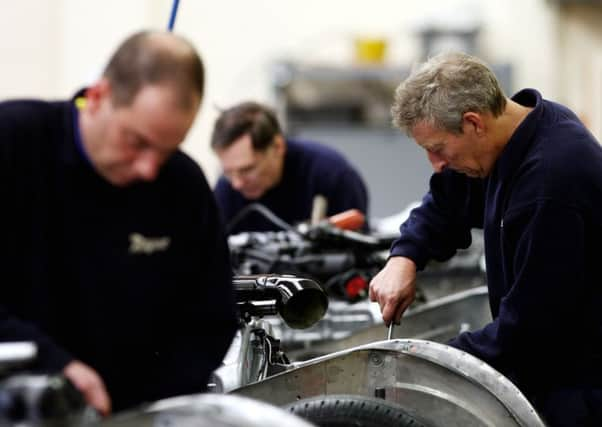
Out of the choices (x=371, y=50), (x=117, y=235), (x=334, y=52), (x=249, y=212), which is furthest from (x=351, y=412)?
(x=334, y=52)

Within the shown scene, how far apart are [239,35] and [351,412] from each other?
576cm

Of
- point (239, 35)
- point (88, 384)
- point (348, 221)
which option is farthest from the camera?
point (239, 35)

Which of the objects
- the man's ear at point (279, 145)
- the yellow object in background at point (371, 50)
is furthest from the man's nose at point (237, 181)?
the yellow object in background at point (371, 50)

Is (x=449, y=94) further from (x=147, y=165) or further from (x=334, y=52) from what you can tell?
(x=334, y=52)

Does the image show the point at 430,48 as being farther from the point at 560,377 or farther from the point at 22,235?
the point at 22,235

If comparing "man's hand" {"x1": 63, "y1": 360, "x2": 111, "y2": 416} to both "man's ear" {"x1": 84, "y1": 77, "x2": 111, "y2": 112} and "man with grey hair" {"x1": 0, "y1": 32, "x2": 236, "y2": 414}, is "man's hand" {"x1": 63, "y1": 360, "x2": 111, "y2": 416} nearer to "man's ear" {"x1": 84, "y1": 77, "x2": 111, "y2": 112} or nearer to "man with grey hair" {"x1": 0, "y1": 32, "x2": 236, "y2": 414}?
"man with grey hair" {"x1": 0, "y1": 32, "x2": 236, "y2": 414}

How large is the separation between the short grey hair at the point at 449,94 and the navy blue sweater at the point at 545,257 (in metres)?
0.11

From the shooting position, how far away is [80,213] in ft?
5.95

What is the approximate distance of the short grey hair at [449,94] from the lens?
245 cm

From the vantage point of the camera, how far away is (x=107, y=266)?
183 cm

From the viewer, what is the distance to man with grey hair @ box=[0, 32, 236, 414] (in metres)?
1.73

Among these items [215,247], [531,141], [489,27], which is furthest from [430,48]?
[215,247]

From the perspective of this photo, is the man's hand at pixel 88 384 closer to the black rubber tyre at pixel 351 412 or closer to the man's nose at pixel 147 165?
the man's nose at pixel 147 165

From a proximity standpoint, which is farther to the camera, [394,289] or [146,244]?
[394,289]
